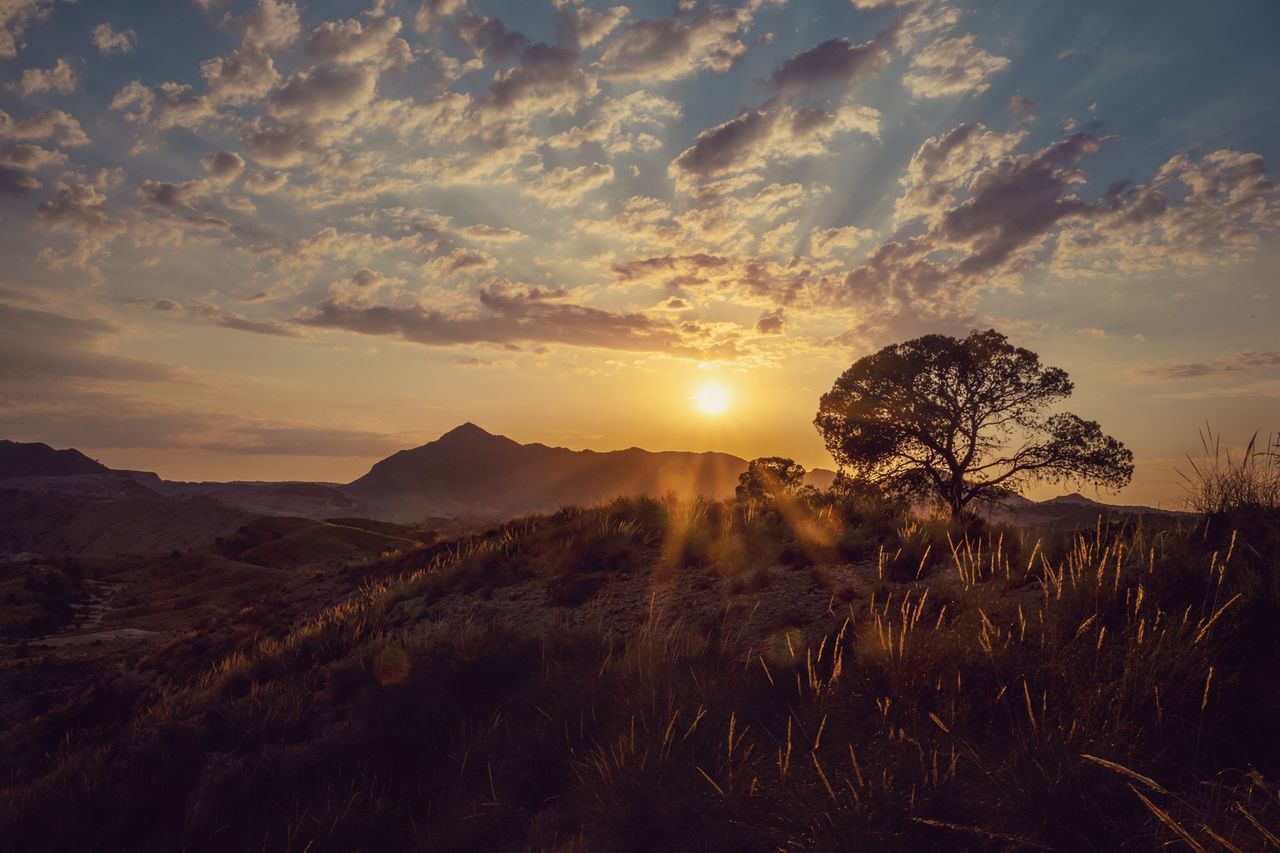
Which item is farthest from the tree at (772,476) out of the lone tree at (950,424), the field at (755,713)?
the field at (755,713)

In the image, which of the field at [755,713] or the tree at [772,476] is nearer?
the field at [755,713]

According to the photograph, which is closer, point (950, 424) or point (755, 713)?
point (755, 713)

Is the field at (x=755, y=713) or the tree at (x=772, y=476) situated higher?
the tree at (x=772, y=476)

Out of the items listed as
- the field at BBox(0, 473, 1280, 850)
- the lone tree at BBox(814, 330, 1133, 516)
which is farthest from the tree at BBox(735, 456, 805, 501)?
the field at BBox(0, 473, 1280, 850)

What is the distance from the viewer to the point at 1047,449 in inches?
1144

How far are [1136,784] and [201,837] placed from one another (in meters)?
8.01

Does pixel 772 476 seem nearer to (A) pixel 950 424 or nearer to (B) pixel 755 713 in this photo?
(A) pixel 950 424

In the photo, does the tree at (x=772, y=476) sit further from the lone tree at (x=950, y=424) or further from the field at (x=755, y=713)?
the field at (x=755, y=713)

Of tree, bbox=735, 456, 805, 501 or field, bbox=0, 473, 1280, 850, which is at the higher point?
Result: tree, bbox=735, 456, 805, 501

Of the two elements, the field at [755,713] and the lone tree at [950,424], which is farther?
the lone tree at [950,424]

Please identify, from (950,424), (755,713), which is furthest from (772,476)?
(755,713)

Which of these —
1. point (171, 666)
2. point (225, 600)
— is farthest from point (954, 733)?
point (225, 600)

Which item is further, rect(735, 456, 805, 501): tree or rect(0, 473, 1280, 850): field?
rect(735, 456, 805, 501): tree

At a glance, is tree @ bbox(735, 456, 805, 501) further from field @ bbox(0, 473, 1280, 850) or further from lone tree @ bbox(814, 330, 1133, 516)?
field @ bbox(0, 473, 1280, 850)
